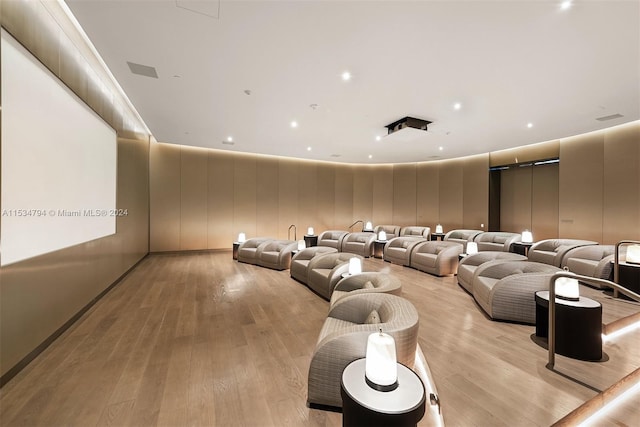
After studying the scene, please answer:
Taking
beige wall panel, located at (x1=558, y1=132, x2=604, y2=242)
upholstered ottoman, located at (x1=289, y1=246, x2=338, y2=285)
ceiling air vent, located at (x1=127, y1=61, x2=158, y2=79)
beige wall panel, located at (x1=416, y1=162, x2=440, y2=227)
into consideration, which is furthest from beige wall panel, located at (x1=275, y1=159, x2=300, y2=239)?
beige wall panel, located at (x1=558, y1=132, x2=604, y2=242)

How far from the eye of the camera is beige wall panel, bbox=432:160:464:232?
897 centimetres

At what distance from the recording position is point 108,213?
4.00 m

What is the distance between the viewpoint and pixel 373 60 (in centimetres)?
312

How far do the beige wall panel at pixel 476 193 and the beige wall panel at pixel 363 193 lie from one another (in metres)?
3.28

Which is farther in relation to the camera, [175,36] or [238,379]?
[175,36]

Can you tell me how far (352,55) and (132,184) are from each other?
496cm

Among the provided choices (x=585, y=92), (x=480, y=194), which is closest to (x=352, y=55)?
(x=585, y=92)

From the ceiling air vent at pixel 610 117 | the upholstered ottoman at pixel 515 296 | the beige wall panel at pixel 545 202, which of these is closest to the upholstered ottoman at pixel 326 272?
the upholstered ottoman at pixel 515 296

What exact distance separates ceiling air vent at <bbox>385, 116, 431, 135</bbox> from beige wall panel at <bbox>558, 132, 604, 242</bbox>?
13.3 feet

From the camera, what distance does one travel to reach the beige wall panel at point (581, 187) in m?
5.95

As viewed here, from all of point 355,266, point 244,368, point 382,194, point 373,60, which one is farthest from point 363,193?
point 244,368

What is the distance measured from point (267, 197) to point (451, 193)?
6.45 meters

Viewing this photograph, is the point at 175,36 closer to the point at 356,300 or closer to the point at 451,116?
the point at 356,300

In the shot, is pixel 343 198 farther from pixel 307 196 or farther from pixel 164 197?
pixel 164 197
